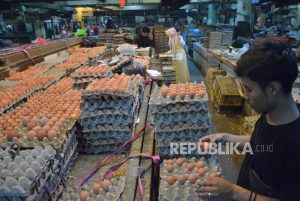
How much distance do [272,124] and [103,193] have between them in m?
1.26

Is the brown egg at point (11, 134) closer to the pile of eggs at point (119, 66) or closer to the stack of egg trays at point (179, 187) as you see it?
the stack of egg trays at point (179, 187)

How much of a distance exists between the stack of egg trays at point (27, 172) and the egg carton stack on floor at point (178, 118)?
3.19ft

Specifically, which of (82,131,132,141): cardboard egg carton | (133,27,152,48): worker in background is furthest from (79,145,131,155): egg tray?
(133,27,152,48): worker in background

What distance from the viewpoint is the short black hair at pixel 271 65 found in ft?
4.02

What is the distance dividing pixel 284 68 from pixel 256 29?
13.5 metres

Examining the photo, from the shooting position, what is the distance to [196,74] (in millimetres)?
12211

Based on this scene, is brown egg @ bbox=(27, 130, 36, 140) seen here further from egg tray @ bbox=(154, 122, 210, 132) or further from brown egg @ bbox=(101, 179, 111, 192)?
egg tray @ bbox=(154, 122, 210, 132)

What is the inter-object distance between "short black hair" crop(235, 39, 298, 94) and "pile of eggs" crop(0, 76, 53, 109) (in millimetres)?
2999

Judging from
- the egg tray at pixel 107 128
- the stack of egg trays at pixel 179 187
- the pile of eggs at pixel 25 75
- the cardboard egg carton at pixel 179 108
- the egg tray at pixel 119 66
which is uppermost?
the egg tray at pixel 119 66

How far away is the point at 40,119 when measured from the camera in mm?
2414

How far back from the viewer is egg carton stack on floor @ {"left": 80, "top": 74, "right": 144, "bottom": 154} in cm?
248

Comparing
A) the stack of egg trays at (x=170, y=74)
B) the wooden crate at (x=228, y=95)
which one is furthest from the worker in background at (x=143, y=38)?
the wooden crate at (x=228, y=95)

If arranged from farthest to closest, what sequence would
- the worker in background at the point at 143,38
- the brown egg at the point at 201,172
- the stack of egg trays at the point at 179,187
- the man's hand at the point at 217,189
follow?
the worker in background at the point at 143,38
the brown egg at the point at 201,172
the stack of egg trays at the point at 179,187
the man's hand at the point at 217,189

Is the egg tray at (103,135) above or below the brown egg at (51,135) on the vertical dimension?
below
